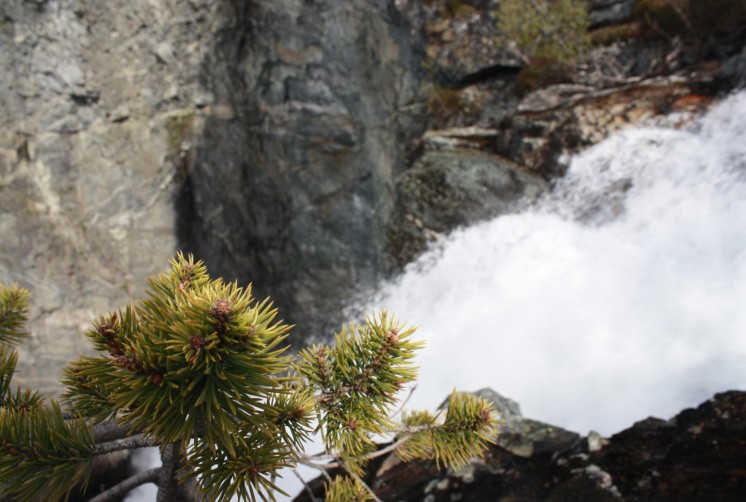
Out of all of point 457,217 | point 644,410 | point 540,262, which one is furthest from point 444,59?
point 644,410

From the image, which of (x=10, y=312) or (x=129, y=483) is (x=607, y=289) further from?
(x=10, y=312)

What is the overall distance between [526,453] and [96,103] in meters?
7.88

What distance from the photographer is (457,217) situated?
8.77 m

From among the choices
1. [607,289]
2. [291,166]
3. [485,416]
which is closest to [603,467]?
[485,416]

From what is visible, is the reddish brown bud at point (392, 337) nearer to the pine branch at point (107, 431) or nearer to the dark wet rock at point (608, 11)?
the pine branch at point (107, 431)

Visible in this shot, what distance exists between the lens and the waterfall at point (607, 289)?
3.98 metres

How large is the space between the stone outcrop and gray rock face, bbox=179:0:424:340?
5.30 m

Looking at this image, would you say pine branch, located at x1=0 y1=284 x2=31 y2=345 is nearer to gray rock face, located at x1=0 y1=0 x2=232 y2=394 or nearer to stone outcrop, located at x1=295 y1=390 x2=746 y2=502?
stone outcrop, located at x1=295 y1=390 x2=746 y2=502

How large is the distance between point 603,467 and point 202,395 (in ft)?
9.07

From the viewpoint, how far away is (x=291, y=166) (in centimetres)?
846

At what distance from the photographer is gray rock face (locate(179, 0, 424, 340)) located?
8.29 m

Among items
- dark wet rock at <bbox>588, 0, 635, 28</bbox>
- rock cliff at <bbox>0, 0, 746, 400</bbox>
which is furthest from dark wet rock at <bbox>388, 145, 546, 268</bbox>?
dark wet rock at <bbox>588, 0, 635, 28</bbox>

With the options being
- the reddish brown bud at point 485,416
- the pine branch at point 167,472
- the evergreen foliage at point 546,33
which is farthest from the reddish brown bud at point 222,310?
the evergreen foliage at point 546,33

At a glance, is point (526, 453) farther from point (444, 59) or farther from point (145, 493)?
point (444, 59)
